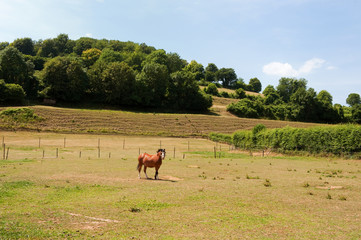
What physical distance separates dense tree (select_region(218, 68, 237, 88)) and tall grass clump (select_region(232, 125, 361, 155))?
13072 centimetres

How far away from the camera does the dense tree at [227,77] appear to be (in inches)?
6929

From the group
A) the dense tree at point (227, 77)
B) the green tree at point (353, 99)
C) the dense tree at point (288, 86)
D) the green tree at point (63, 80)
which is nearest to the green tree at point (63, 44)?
the green tree at point (63, 80)

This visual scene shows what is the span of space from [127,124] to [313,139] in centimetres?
4375

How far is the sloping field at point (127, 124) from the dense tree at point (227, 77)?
310 feet

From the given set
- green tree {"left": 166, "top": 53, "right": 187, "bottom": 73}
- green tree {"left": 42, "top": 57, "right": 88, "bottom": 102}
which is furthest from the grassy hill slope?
green tree {"left": 166, "top": 53, "right": 187, "bottom": 73}

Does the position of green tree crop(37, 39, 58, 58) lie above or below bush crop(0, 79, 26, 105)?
above

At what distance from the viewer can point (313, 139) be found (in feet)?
129

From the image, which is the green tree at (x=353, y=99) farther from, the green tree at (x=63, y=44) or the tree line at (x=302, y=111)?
the green tree at (x=63, y=44)

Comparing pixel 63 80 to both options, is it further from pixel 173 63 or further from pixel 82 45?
pixel 82 45

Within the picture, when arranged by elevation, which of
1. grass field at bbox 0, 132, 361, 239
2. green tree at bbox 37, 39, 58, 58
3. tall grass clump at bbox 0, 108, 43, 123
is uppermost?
green tree at bbox 37, 39, 58, 58

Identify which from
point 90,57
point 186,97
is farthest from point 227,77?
point 90,57

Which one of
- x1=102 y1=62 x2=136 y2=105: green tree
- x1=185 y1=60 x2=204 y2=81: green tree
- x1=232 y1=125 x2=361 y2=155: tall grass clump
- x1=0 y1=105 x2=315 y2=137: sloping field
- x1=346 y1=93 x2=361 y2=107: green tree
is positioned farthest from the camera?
x1=185 y1=60 x2=204 y2=81: green tree

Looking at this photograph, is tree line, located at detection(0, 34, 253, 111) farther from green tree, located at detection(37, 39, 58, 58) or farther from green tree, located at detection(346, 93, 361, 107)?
green tree, located at detection(346, 93, 361, 107)

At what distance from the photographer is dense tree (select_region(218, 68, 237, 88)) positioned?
176 meters
